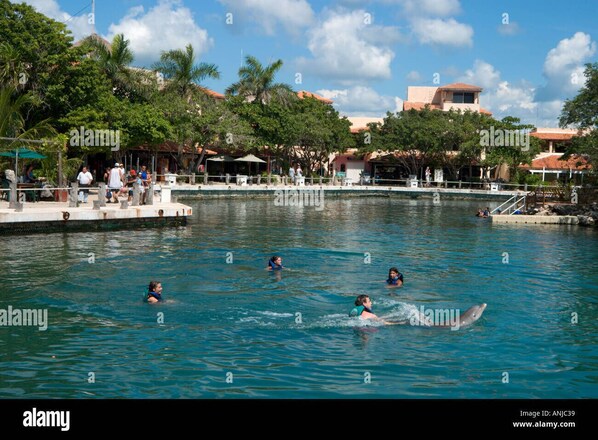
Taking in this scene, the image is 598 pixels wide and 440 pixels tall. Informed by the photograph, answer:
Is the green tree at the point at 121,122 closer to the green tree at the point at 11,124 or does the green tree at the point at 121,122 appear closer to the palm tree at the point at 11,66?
the palm tree at the point at 11,66

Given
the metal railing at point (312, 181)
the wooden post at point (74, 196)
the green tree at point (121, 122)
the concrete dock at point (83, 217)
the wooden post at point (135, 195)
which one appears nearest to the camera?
the concrete dock at point (83, 217)

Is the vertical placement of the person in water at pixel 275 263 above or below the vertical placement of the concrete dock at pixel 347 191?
below

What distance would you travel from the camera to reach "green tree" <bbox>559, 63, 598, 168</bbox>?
111 ft

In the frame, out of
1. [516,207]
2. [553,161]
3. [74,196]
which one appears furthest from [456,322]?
[553,161]

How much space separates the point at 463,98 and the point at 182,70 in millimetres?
39389

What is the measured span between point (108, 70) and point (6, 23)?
9.83 m

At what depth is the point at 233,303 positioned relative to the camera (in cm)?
1463

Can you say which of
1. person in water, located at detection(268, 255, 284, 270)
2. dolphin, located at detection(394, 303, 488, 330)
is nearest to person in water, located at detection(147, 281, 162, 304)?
person in water, located at detection(268, 255, 284, 270)

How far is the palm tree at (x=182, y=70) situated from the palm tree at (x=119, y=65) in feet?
14.4

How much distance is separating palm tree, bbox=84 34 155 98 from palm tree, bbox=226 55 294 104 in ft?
44.5

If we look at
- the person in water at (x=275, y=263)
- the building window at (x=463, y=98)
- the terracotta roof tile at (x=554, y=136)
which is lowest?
the person in water at (x=275, y=263)

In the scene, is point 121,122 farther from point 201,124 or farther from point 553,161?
point 553,161

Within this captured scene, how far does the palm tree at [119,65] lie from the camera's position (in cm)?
4572

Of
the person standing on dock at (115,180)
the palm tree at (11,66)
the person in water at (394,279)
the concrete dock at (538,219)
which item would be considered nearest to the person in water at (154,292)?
the person in water at (394,279)
